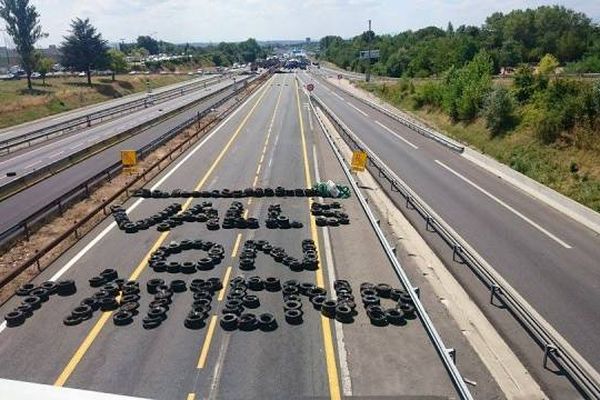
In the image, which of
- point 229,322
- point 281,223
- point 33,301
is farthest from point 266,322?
point 281,223

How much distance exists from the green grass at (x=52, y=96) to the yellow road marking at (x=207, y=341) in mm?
63667

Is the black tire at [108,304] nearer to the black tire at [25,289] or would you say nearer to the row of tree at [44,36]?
the black tire at [25,289]

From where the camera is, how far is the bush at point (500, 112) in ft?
147

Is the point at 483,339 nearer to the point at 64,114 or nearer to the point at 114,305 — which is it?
the point at 114,305

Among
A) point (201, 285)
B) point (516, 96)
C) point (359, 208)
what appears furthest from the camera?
point (516, 96)

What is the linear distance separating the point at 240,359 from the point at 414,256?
31.8 ft

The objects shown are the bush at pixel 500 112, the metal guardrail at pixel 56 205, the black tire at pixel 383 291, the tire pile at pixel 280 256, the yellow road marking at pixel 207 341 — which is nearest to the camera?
the yellow road marking at pixel 207 341

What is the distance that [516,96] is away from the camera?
47.9 meters

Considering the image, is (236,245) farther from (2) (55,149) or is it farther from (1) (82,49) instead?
(1) (82,49)

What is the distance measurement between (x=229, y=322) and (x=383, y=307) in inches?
200

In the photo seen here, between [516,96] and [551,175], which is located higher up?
[516,96]

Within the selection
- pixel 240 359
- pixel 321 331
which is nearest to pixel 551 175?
pixel 321 331

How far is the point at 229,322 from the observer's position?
50.0 feet

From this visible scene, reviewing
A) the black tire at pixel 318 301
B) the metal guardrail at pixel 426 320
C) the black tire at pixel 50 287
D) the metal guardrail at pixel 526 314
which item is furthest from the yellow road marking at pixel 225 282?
the metal guardrail at pixel 526 314
